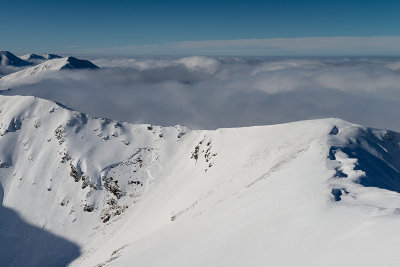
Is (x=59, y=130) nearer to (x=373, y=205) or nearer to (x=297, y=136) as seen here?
(x=297, y=136)

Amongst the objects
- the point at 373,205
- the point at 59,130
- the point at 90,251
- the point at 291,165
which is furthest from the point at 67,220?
the point at 373,205

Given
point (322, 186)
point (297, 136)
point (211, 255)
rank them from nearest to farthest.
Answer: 1. point (211, 255)
2. point (322, 186)
3. point (297, 136)

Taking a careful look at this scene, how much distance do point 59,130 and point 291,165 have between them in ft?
309

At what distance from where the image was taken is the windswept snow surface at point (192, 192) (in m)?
24.0

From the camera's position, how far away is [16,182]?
10356 centimetres

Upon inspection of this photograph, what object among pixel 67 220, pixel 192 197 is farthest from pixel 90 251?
pixel 192 197

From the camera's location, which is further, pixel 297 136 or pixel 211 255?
pixel 297 136

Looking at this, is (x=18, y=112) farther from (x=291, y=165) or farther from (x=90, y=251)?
(x=291, y=165)

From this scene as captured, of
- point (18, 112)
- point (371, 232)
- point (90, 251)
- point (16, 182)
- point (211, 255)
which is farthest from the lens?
point (18, 112)

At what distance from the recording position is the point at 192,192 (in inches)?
2628

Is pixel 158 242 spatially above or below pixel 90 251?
above

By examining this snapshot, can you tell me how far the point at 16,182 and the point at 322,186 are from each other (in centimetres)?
10450

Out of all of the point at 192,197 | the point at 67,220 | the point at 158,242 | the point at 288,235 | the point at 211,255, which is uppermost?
the point at 288,235

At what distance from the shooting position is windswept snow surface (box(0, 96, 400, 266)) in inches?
947
